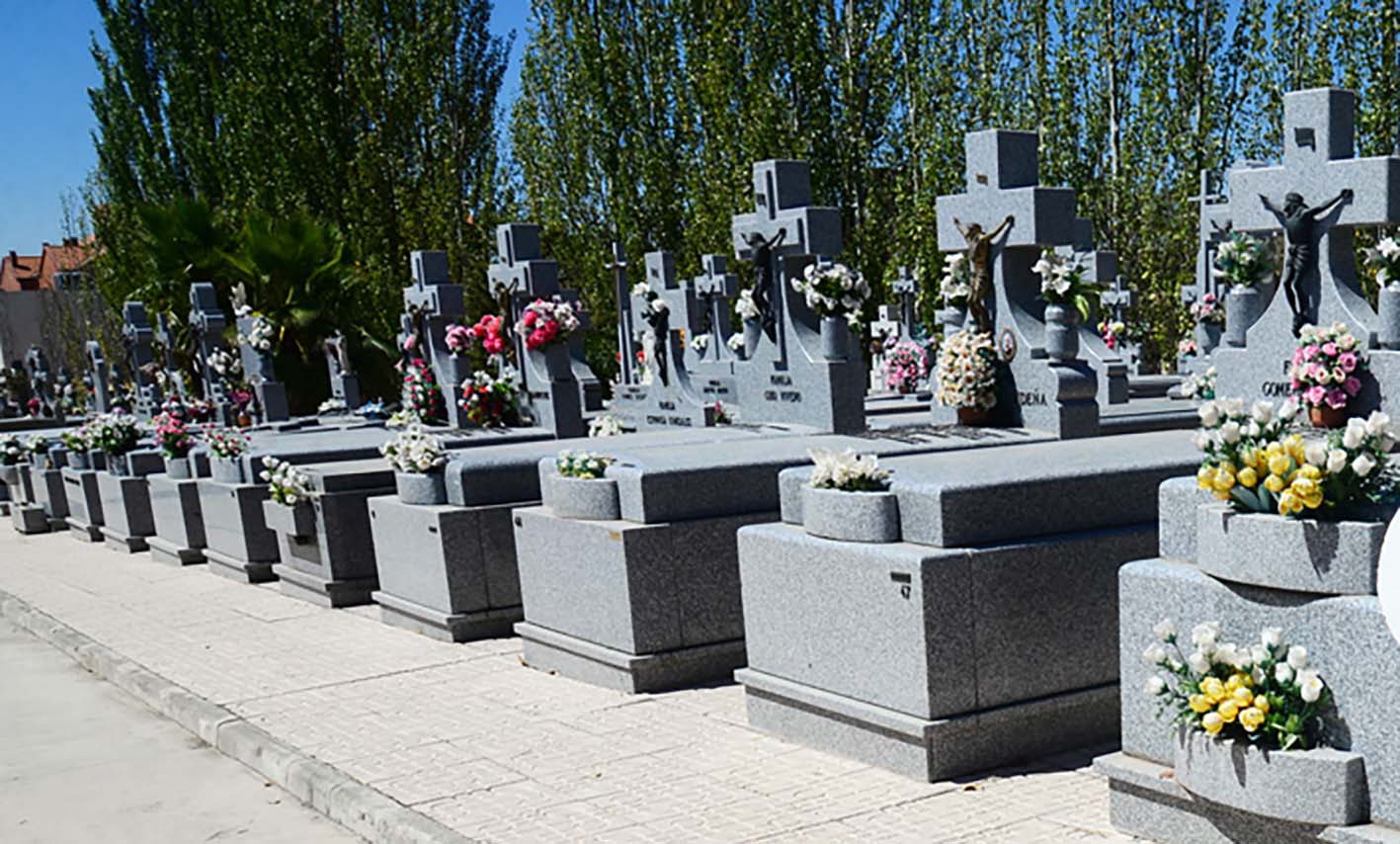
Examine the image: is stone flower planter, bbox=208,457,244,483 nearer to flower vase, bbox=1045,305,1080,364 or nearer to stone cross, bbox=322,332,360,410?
flower vase, bbox=1045,305,1080,364

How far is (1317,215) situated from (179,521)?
10561mm

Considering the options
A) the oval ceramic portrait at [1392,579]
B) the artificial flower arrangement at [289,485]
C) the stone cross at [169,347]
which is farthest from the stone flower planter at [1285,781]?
the stone cross at [169,347]

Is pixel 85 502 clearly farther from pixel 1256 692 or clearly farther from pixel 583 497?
pixel 1256 692

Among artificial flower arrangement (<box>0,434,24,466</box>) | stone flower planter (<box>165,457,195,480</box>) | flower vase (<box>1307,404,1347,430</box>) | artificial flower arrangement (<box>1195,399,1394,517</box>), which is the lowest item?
artificial flower arrangement (<box>0,434,24,466</box>)

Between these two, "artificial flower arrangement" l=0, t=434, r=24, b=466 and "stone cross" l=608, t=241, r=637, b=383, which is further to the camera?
"stone cross" l=608, t=241, r=637, b=383

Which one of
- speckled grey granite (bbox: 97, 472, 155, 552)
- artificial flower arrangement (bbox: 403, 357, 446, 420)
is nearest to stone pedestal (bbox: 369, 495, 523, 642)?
artificial flower arrangement (bbox: 403, 357, 446, 420)

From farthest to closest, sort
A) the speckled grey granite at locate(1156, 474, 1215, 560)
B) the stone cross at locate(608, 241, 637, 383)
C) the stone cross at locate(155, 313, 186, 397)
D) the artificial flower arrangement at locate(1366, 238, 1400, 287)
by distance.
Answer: the stone cross at locate(608, 241, 637, 383)
the stone cross at locate(155, 313, 186, 397)
the artificial flower arrangement at locate(1366, 238, 1400, 287)
the speckled grey granite at locate(1156, 474, 1215, 560)

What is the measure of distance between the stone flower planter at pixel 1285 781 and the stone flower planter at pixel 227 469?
974 cm

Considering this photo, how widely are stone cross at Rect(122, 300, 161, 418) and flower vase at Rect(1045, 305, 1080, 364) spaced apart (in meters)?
17.7

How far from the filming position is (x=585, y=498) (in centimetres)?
727

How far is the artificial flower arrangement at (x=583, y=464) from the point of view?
730cm

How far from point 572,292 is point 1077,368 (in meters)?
9.53

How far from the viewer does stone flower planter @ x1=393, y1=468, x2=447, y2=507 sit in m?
8.73

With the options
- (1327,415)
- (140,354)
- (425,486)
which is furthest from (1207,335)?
(140,354)
